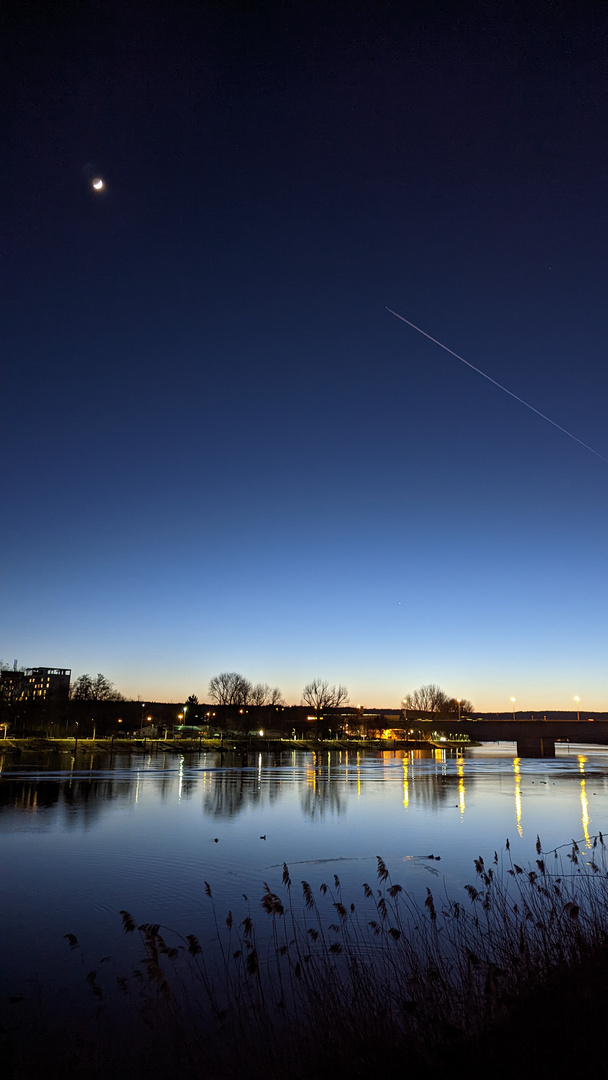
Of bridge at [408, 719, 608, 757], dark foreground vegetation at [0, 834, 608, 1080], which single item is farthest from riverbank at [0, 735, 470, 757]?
dark foreground vegetation at [0, 834, 608, 1080]

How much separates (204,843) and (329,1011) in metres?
20.2

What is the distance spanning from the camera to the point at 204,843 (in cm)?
2836

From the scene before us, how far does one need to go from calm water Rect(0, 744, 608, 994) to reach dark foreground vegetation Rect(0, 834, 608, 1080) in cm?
219

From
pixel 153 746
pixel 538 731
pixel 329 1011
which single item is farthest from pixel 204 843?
pixel 538 731

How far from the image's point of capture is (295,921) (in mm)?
15977

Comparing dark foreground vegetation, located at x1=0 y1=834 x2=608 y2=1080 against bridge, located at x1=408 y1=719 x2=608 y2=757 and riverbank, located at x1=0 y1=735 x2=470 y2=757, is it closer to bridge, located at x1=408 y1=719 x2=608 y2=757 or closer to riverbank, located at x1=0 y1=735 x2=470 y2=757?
riverbank, located at x1=0 y1=735 x2=470 y2=757

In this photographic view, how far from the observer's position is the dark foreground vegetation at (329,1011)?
7934 millimetres

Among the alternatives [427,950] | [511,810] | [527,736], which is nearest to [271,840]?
[427,950]

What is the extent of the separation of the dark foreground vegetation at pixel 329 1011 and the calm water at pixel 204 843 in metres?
2.19

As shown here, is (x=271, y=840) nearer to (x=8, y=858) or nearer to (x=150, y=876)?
(x=150, y=876)

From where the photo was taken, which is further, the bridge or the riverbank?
the bridge

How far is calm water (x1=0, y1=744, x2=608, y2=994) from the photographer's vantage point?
1681 cm

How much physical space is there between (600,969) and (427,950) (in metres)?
3.55

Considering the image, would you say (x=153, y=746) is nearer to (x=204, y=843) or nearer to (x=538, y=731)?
(x=538, y=731)
